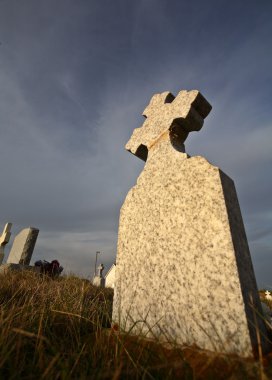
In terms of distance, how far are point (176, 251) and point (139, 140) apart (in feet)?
4.36

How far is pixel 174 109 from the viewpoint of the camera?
7.88 ft

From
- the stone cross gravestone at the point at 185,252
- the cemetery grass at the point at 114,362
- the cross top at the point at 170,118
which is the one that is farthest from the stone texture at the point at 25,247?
the cemetery grass at the point at 114,362

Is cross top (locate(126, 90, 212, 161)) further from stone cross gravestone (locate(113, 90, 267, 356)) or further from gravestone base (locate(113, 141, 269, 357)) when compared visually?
gravestone base (locate(113, 141, 269, 357))

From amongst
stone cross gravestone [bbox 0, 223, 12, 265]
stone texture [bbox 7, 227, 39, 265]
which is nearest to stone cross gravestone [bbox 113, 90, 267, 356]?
stone texture [bbox 7, 227, 39, 265]

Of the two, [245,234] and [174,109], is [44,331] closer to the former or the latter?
[245,234]

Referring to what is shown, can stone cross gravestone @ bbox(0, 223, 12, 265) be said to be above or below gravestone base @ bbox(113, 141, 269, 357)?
above

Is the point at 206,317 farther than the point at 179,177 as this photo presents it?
No

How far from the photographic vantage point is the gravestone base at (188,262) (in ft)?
4.54

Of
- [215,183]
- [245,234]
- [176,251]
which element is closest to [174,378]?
[176,251]

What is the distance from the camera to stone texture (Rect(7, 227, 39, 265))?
747cm

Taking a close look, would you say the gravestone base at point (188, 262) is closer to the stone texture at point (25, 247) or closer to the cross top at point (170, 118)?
the cross top at point (170, 118)

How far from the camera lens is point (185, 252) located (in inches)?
66.3

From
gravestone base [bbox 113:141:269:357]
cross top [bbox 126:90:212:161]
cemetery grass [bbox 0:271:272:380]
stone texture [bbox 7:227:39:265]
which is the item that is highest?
stone texture [bbox 7:227:39:265]

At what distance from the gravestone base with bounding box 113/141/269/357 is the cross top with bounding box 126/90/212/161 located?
0.22 metres
